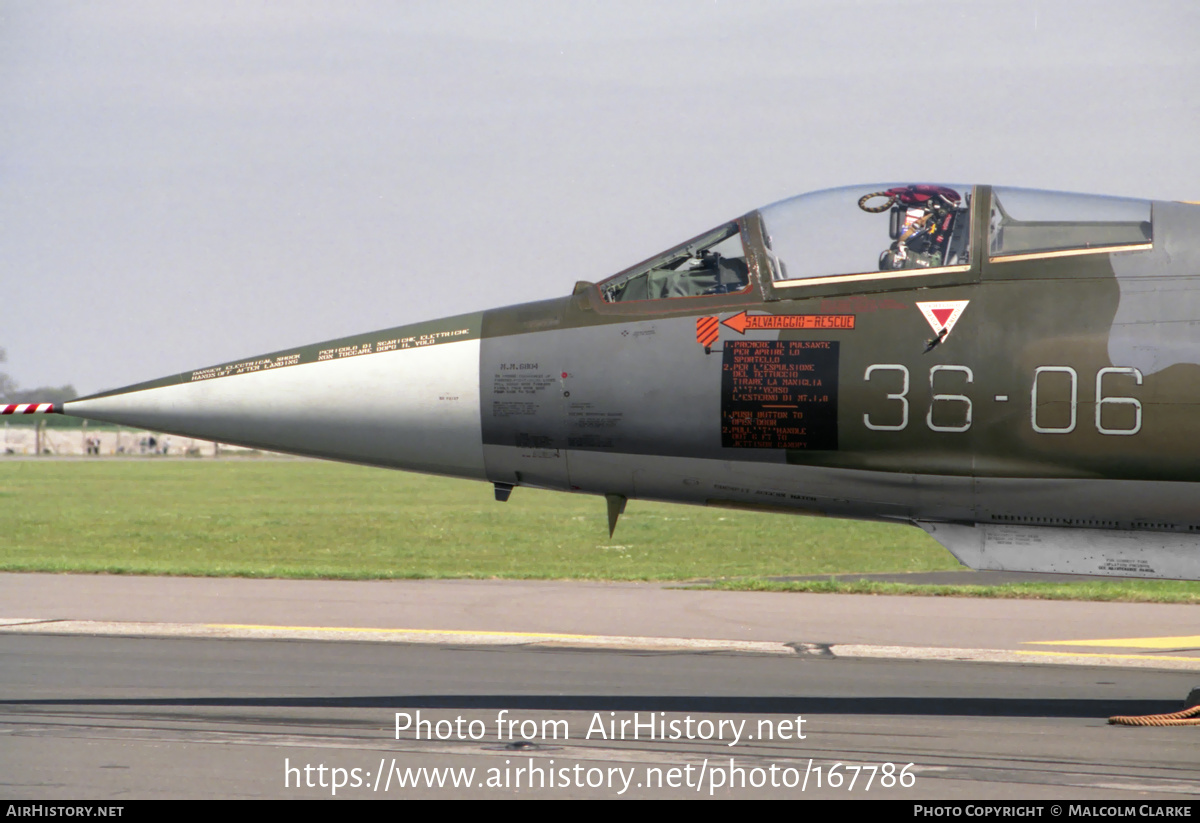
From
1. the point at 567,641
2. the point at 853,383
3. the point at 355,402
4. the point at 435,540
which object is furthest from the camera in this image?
the point at 435,540

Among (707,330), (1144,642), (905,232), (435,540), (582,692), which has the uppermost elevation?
(905,232)

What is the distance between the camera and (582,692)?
27.4ft

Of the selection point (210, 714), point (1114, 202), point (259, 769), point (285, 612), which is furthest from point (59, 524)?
point (1114, 202)

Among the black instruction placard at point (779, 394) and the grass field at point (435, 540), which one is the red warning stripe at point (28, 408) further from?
the grass field at point (435, 540)

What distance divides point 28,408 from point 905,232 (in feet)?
20.2

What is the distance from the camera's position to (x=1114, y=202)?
7133mm

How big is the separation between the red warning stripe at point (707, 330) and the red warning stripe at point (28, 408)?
437cm

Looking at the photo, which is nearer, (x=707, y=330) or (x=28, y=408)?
(x=707, y=330)

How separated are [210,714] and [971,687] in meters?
5.27

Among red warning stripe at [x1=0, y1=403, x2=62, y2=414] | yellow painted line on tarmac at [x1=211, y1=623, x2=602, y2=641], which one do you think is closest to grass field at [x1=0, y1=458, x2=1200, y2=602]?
yellow painted line on tarmac at [x1=211, y1=623, x2=602, y2=641]

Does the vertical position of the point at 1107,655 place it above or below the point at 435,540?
above

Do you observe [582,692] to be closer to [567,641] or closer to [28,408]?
[567,641]

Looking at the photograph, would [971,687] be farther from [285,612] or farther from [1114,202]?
[285,612]

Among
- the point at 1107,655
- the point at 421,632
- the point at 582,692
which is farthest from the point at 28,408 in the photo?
the point at 1107,655
